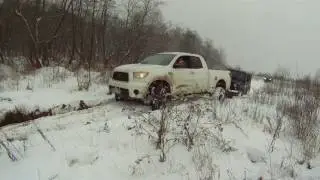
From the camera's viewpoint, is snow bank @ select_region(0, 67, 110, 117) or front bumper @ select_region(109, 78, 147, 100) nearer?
front bumper @ select_region(109, 78, 147, 100)

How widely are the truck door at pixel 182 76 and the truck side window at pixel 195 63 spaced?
188 millimetres

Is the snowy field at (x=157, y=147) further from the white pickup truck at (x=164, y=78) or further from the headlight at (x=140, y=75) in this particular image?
the headlight at (x=140, y=75)

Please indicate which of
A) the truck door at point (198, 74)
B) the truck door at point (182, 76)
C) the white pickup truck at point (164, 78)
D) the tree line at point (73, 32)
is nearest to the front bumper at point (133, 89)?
the white pickup truck at point (164, 78)

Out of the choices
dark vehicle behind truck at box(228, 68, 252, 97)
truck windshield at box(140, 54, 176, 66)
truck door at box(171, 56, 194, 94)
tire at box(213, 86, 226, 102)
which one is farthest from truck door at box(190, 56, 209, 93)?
dark vehicle behind truck at box(228, 68, 252, 97)

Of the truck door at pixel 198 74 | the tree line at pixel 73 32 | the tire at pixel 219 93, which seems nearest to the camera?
the tire at pixel 219 93

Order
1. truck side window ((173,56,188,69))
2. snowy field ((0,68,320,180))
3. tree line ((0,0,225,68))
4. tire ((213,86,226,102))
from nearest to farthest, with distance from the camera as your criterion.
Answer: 1. snowy field ((0,68,320,180))
2. truck side window ((173,56,188,69))
3. tire ((213,86,226,102))
4. tree line ((0,0,225,68))

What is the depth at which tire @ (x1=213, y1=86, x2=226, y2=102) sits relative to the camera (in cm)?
1203

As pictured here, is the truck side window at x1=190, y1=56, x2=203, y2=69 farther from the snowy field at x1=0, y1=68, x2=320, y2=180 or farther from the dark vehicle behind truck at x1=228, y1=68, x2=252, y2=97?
the dark vehicle behind truck at x1=228, y1=68, x2=252, y2=97

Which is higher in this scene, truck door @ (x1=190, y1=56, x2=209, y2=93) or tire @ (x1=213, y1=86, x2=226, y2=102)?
truck door @ (x1=190, y1=56, x2=209, y2=93)

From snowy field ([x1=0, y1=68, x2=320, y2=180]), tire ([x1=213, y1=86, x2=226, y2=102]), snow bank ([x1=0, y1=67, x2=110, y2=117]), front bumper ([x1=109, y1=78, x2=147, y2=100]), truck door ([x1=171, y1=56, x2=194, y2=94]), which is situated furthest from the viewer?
tire ([x1=213, y1=86, x2=226, y2=102])

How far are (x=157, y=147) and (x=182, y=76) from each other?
15.4 ft

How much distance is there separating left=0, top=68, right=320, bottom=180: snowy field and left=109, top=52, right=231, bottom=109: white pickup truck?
0.83 meters

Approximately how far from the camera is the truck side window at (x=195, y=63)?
12.2m

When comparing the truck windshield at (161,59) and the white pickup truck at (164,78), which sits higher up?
the truck windshield at (161,59)
